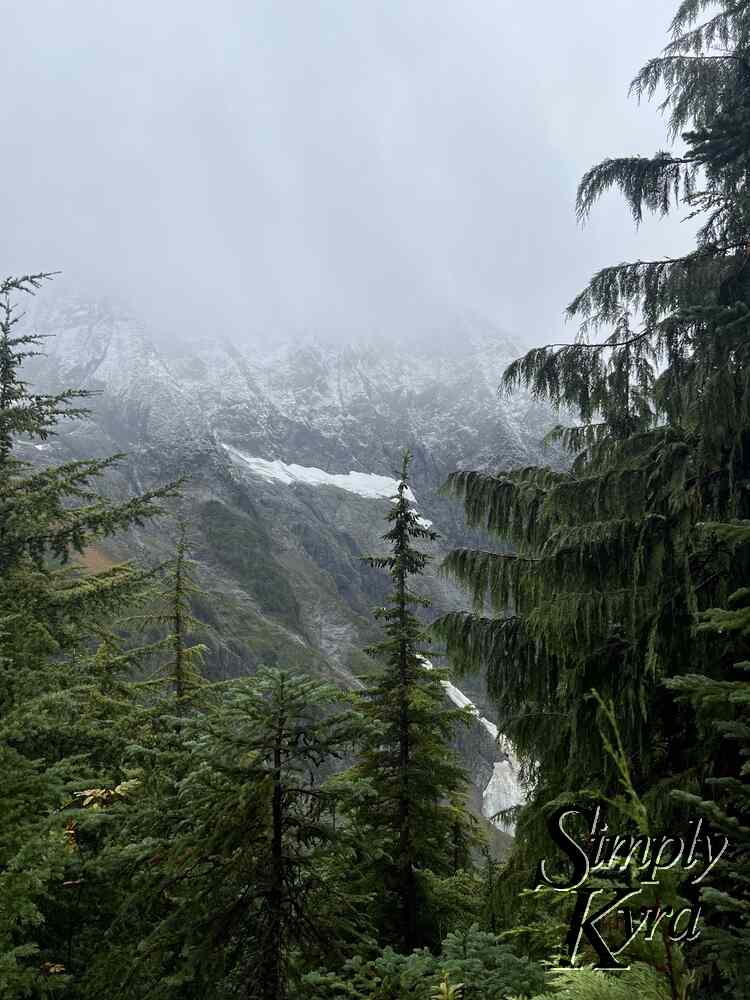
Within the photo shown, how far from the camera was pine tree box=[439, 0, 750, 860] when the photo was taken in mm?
5605

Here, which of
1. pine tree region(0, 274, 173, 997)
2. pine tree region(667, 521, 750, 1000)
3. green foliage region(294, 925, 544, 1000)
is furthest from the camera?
pine tree region(0, 274, 173, 997)

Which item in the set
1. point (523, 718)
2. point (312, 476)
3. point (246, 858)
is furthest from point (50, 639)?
point (312, 476)

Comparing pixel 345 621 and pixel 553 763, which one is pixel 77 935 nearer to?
pixel 553 763

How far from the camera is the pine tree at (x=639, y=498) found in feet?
18.4

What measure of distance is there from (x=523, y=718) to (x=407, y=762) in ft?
16.3

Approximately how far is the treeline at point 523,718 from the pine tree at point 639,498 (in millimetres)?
29

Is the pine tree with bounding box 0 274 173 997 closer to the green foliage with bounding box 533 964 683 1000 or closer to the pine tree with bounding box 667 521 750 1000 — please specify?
the green foliage with bounding box 533 964 683 1000

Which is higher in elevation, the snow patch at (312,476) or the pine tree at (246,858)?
the snow patch at (312,476)

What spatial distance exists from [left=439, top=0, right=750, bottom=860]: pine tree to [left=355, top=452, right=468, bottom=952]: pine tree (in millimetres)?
4002

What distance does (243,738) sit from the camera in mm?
4137

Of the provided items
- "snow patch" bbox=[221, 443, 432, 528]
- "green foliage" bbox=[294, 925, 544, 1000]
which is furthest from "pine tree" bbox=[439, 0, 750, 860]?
"snow patch" bbox=[221, 443, 432, 528]

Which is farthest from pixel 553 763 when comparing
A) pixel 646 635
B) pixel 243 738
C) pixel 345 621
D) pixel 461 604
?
pixel 461 604

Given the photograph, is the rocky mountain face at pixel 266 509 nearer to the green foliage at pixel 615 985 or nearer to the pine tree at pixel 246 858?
the pine tree at pixel 246 858

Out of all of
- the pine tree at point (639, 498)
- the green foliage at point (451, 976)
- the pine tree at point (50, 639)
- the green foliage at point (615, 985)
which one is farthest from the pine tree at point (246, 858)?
the pine tree at point (639, 498)
